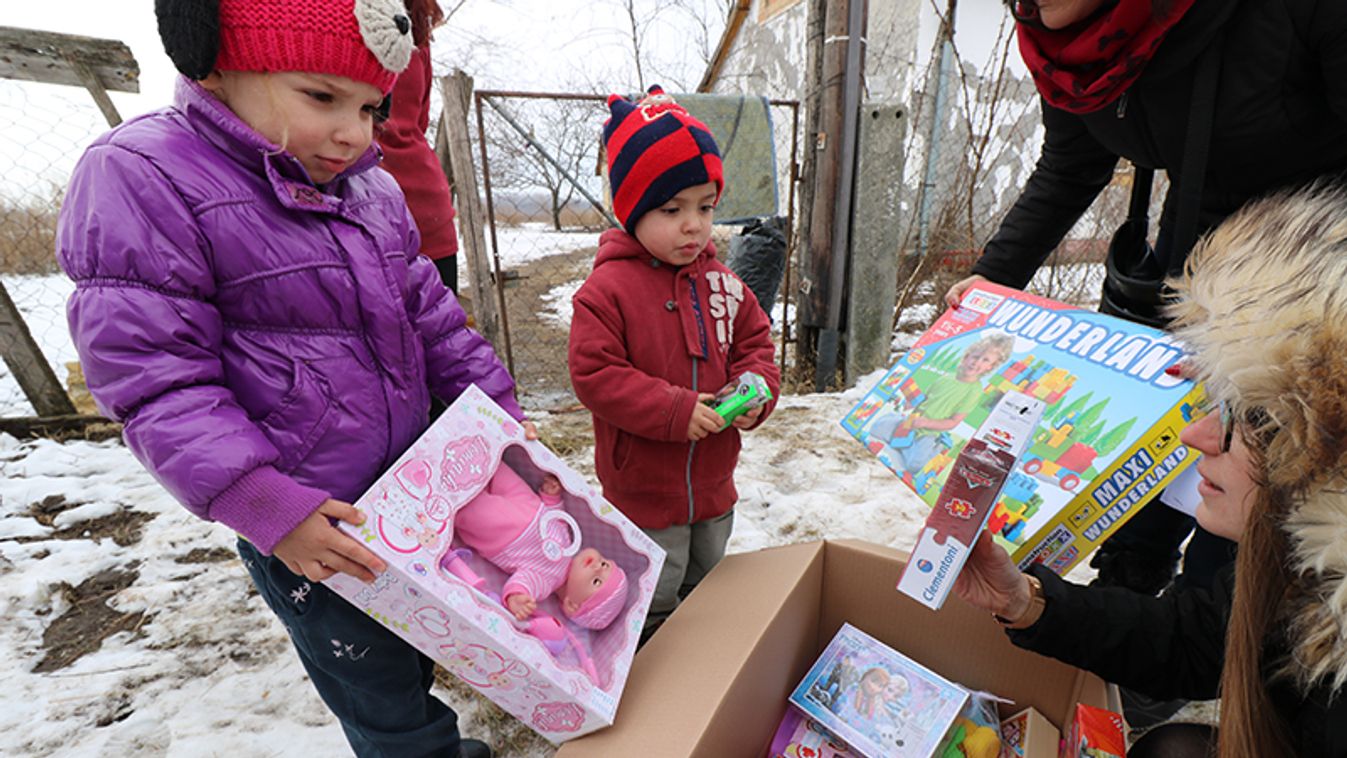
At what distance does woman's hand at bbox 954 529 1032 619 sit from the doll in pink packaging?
0.58m

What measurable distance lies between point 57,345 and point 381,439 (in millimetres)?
5850

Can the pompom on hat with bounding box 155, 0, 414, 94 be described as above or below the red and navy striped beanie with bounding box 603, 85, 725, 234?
above

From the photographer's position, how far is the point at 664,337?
1.44 metres

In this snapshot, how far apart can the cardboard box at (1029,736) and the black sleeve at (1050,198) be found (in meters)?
0.99

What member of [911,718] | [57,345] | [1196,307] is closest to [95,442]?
[57,345]

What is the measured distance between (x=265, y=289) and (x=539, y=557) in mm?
585

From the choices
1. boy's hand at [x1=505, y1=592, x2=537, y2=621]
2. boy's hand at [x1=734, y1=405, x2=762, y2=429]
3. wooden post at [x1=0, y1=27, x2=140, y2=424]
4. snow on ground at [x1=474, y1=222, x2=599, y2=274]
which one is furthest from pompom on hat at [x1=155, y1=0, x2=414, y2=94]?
snow on ground at [x1=474, y1=222, x2=599, y2=274]

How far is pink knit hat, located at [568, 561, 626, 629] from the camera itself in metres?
1.06

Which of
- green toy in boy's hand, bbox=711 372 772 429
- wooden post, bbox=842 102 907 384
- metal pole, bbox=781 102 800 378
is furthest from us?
metal pole, bbox=781 102 800 378

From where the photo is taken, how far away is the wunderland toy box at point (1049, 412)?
0.90 metres

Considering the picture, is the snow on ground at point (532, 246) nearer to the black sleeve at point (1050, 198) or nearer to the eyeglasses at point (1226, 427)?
the black sleeve at point (1050, 198)

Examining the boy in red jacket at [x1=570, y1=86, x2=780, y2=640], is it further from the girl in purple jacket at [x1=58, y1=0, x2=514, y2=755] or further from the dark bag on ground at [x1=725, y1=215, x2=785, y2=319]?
the dark bag on ground at [x1=725, y1=215, x2=785, y2=319]

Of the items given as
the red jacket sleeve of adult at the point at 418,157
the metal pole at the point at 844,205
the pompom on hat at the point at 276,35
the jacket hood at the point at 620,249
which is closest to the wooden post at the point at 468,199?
the red jacket sleeve of adult at the point at 418,157

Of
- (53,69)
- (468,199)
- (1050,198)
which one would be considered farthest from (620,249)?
(53,69)
